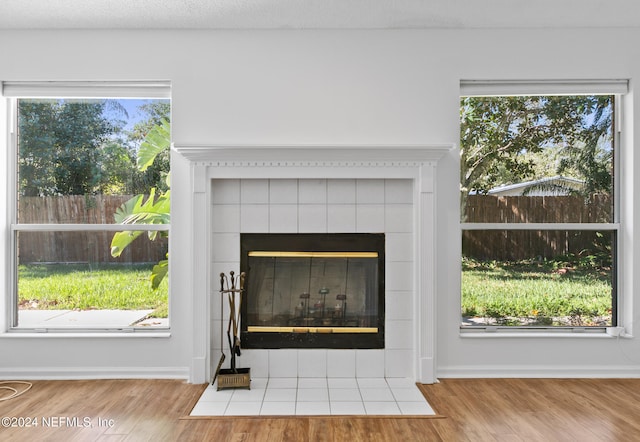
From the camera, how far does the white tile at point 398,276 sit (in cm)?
349

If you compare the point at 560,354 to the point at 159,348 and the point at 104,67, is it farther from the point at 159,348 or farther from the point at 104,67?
the point at 104,67

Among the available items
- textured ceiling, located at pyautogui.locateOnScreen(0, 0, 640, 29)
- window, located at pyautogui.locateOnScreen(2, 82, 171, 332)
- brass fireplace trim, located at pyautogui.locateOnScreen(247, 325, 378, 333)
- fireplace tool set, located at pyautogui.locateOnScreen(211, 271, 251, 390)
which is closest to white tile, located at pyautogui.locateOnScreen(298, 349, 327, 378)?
brass fireplace trim, located at pyautogui.locateOnScreen(247, 325, 378, 333)

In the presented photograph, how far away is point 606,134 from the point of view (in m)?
3.64

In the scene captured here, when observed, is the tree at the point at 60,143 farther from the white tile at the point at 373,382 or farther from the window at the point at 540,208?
the window at the point at 540,208

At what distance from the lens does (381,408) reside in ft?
9.51

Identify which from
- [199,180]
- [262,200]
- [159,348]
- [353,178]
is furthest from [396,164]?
[159,348]

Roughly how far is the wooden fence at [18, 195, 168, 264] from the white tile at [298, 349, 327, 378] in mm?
1282

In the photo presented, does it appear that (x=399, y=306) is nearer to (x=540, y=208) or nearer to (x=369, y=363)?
(x=369, y=363)

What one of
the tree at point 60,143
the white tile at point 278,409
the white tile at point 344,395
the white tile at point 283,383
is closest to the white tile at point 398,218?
the white tile at point 344,395

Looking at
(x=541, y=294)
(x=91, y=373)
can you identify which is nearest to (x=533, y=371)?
(x=541, y=294)

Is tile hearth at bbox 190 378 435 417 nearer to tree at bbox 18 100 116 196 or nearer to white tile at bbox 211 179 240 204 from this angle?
white tile at bbox 211 179 240 204

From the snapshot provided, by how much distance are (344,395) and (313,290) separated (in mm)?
772

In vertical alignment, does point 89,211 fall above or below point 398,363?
above

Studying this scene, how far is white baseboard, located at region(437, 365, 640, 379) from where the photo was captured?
348 centimetres
